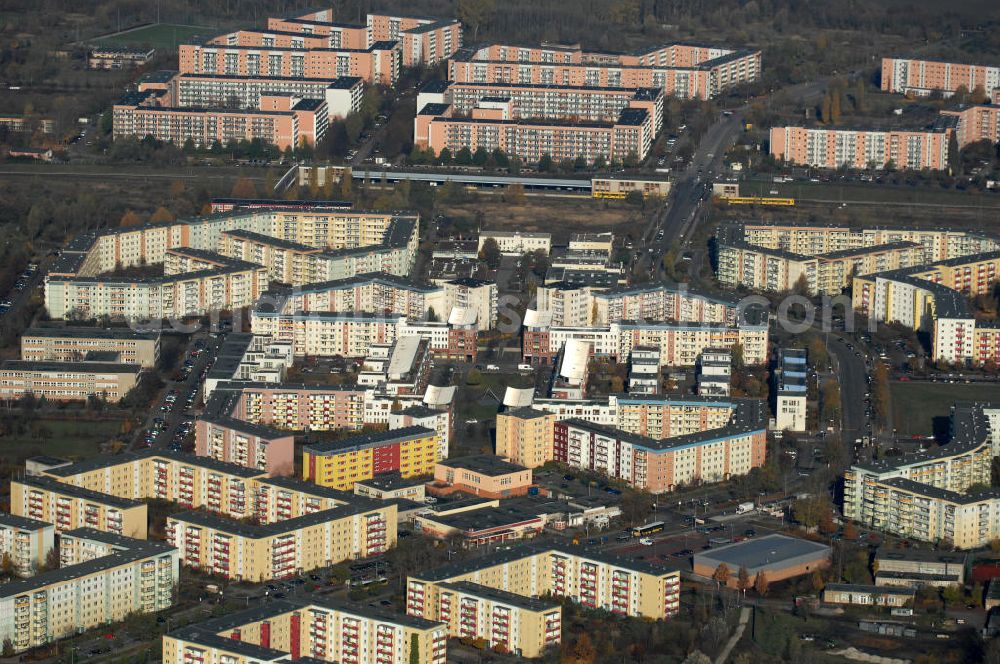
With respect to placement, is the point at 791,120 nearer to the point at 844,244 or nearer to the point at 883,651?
the point at 844,244

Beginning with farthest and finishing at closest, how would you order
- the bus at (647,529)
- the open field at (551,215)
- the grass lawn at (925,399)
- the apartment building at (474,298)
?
the open field at (551,215) < the apartment building at (474,298) < the grass lawn at (925,399) < the bus at (647,529)

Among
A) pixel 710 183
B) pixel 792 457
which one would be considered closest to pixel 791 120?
pixel 710 183

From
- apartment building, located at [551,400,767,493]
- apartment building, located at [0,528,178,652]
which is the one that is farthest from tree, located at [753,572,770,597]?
apartment building, located at [0,528,178,652]

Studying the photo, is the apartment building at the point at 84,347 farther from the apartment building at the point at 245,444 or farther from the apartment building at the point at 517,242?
the apartment building at the point at 517,242

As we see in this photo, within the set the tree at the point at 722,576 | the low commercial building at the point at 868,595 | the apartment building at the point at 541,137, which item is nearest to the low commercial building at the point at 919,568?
the low commercial building at the point at 868,595

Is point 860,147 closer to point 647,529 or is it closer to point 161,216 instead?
point 161,216

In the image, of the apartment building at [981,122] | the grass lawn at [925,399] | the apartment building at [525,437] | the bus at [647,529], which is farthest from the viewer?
the apartment building at [981,122]
